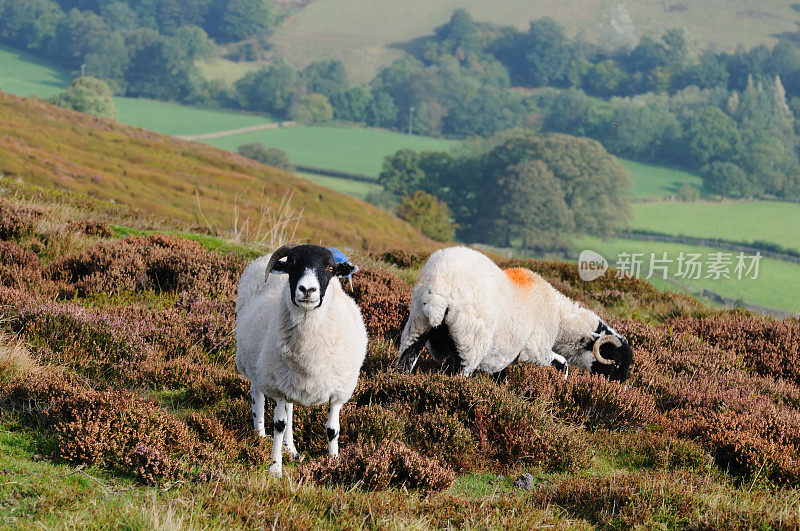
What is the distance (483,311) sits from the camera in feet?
23.7

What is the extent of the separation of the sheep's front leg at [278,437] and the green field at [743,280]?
74.8 metres

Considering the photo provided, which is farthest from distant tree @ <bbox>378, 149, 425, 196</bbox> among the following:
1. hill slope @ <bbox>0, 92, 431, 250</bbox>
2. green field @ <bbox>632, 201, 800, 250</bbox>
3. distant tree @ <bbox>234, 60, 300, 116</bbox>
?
distant tree @ <bbox>234, 60, 300, 116</bbox>

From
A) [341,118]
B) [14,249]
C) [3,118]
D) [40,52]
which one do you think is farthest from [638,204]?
[40,52]

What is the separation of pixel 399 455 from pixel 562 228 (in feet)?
340

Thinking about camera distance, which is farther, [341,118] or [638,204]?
[341,118]

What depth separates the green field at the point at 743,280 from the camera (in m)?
82.4

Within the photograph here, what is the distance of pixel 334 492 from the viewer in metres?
4.71

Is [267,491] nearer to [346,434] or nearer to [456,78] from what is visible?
[346,434]

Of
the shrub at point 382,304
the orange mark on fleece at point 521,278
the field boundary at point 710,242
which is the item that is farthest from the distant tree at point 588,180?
the orange mark on fleece at point 521,278

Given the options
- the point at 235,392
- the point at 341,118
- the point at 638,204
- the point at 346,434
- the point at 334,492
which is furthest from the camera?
the point at 341,118

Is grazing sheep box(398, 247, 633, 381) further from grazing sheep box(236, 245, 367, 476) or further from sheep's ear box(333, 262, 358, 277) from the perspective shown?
sheep's ear box(333, 262, 358, 277)

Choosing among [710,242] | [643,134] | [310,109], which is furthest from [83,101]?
[643,134]

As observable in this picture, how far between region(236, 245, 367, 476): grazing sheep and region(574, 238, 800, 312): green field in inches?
2940

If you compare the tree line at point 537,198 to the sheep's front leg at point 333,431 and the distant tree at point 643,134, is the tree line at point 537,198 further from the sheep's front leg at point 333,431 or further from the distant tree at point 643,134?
the sheep's front leg at point 333,431
